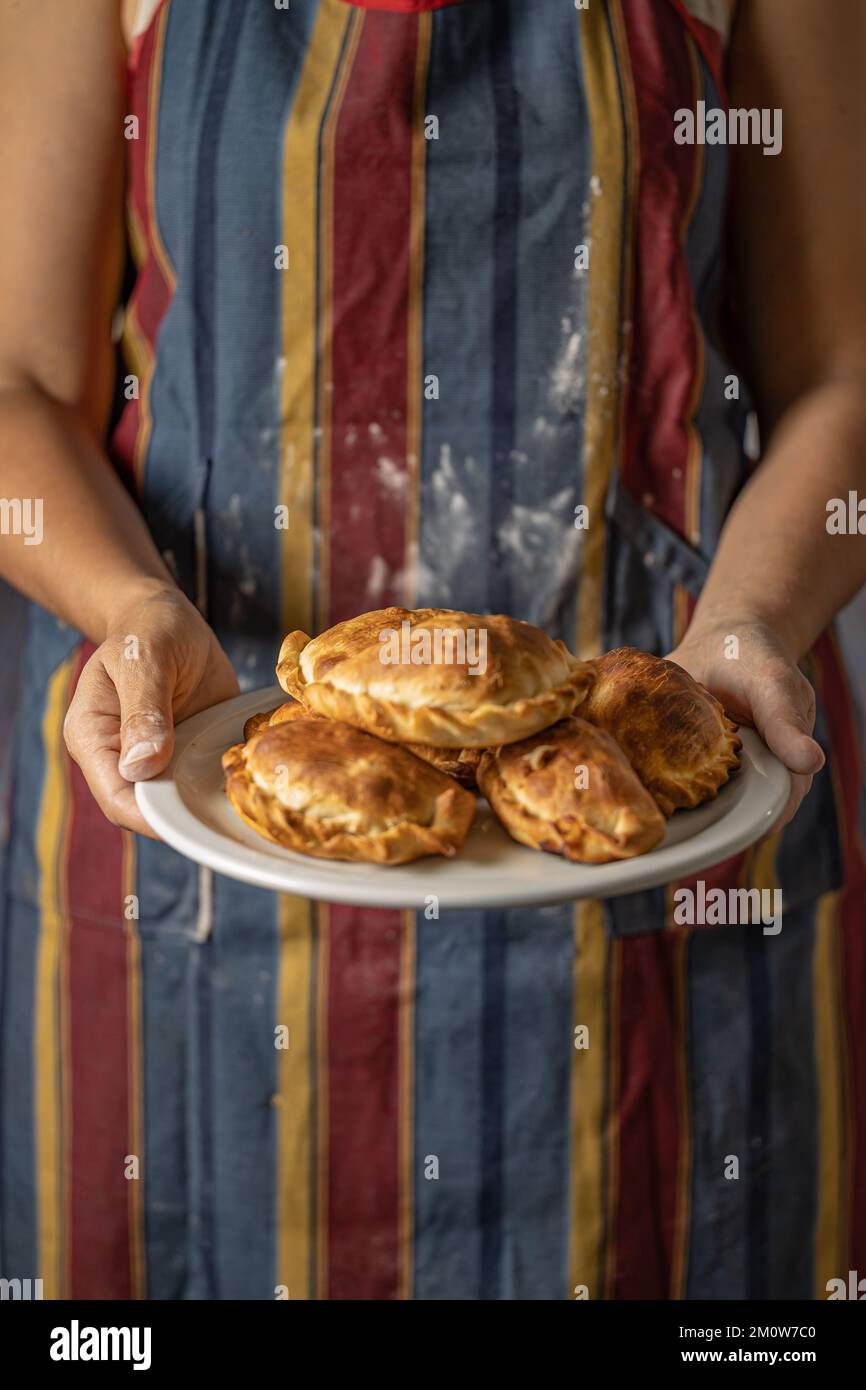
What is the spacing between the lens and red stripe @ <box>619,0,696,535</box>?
1070mm

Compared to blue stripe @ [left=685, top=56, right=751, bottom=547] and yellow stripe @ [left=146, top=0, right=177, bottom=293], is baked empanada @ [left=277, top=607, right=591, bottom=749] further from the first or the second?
yellow stripe @ [left=146, top=0, right=177, bottom=293]

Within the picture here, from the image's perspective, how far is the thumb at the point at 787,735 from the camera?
0.82 metres

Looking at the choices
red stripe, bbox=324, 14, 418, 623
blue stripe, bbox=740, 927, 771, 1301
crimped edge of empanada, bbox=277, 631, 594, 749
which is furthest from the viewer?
blue stripe, bbox=740, 927, 771, 1301

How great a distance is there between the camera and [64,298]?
1149mm

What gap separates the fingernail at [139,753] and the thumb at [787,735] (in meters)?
0.42

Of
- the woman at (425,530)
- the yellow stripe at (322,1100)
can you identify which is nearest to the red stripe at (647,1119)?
the woman at (425,530)

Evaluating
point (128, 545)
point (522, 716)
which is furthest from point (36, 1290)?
point (522, 716)

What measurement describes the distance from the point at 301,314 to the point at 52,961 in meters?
0.64

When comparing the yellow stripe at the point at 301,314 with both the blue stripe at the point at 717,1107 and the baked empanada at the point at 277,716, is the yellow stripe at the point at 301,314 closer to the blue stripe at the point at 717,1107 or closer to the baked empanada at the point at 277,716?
the baked empanada at the point at 277,716

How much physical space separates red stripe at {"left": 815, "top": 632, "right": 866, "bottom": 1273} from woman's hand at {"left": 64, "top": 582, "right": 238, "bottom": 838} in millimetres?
599

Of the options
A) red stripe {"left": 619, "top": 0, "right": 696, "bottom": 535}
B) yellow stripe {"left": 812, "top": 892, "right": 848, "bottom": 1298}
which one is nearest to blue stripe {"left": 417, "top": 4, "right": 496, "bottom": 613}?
red stripe {"left": 619, "top": 0, "right": 696, "bottom": 535}

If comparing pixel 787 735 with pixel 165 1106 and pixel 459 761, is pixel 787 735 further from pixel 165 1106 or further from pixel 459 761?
pixel 165 1106

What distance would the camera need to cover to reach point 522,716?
2.52 feet

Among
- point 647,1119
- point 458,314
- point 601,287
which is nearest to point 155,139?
point 458,314
